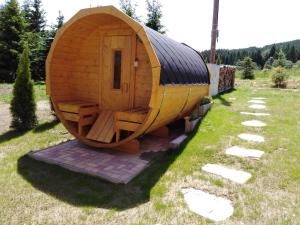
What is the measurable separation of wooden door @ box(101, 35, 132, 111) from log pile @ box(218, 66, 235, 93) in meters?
11.1

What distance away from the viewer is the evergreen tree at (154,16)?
22.1 metres

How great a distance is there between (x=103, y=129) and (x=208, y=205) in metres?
3.40

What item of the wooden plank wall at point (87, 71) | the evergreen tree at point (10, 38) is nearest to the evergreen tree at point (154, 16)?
the evergreen tree at point (10, 38)

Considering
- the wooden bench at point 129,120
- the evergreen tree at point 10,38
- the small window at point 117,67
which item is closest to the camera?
the wooden bench at point 129,120

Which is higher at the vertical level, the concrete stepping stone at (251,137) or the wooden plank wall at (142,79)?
the wooden plank wall at (142,79)

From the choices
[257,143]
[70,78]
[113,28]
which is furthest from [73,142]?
[257,143]

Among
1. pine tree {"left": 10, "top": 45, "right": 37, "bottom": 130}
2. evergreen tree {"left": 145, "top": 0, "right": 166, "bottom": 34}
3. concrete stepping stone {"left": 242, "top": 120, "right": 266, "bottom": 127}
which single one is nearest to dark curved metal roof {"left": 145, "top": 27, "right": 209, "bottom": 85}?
concrete stepping stone {"left": 242, "top": 120, "right": 266, "bottom": 127}

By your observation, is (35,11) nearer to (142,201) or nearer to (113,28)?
(113,28)

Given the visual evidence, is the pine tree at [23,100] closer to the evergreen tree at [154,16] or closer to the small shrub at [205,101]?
the small shrub at [205,101]

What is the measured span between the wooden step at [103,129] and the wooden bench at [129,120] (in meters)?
0.33

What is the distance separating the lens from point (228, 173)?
16.7 feet

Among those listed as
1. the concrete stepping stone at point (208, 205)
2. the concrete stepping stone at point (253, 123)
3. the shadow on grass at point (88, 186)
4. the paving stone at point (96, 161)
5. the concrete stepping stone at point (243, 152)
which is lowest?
the shadow on grass at point (88, 186)

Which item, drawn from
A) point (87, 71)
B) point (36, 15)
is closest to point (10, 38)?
point (36, 15)

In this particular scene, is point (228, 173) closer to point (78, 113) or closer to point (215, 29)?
point (78, 113)
